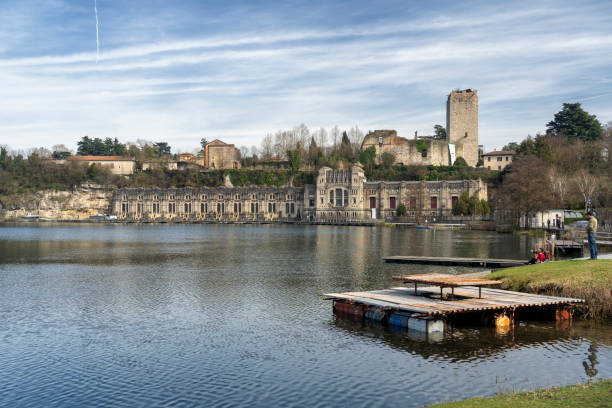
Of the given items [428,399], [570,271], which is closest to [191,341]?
[428,399]

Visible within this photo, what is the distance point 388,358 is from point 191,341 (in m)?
6.45

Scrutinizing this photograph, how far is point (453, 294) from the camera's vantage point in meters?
21.2

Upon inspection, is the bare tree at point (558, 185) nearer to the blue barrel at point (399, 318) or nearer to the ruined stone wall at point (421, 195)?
the ruined stone wall at point (421, 195)

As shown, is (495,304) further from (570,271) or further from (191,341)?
(191,341)

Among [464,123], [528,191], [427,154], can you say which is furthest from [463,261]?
[464,123]

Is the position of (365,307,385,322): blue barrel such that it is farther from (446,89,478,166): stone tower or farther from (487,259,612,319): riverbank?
(446,89,478,166): stone tower

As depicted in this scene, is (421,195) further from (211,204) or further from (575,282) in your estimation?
(575,282)

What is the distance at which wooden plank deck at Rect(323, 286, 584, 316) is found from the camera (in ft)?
62.6

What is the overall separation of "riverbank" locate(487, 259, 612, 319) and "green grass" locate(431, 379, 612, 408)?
9871mm

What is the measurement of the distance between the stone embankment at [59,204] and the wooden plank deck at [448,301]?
138633 mm

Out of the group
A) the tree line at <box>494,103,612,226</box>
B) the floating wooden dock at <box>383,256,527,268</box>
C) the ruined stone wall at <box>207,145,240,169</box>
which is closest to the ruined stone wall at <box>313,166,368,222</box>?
the ruined stone wall at <box>207,145,240,169</box>

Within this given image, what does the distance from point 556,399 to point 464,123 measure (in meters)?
122

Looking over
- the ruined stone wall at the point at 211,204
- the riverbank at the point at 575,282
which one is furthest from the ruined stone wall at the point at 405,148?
the riverbank at the point at 575,282

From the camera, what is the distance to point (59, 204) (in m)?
146
